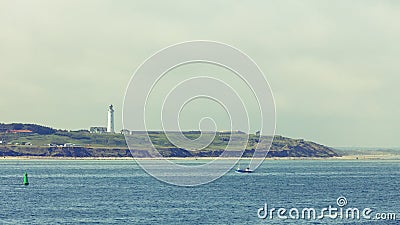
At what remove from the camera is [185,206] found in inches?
4198

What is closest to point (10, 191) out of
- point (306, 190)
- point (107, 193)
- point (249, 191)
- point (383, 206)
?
point (107, 193)

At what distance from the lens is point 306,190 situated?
139m

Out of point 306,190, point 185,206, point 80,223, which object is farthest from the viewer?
point 306,190

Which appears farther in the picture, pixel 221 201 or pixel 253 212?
pixel 221 201

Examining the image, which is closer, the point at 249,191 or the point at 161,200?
the point at 161,200

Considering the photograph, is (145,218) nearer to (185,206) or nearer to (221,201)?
(185,206)

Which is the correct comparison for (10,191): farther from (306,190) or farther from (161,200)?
(306,190)

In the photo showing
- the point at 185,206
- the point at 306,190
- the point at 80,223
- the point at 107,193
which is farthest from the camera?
the point at 306,190

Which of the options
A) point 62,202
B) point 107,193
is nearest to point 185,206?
point 62,202

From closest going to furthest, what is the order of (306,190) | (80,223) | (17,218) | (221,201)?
(80,223) < (17,218) < (221,201) < (306,190)

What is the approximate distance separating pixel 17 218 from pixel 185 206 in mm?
23231

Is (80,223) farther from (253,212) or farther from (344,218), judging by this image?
(344,218)

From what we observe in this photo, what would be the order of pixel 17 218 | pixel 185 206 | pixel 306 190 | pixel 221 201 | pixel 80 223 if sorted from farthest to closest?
pixel 306 190
pixel 221 201
pixel 185 206
pixel 17 218
pixel 80 223

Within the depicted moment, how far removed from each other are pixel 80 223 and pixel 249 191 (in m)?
52.7
